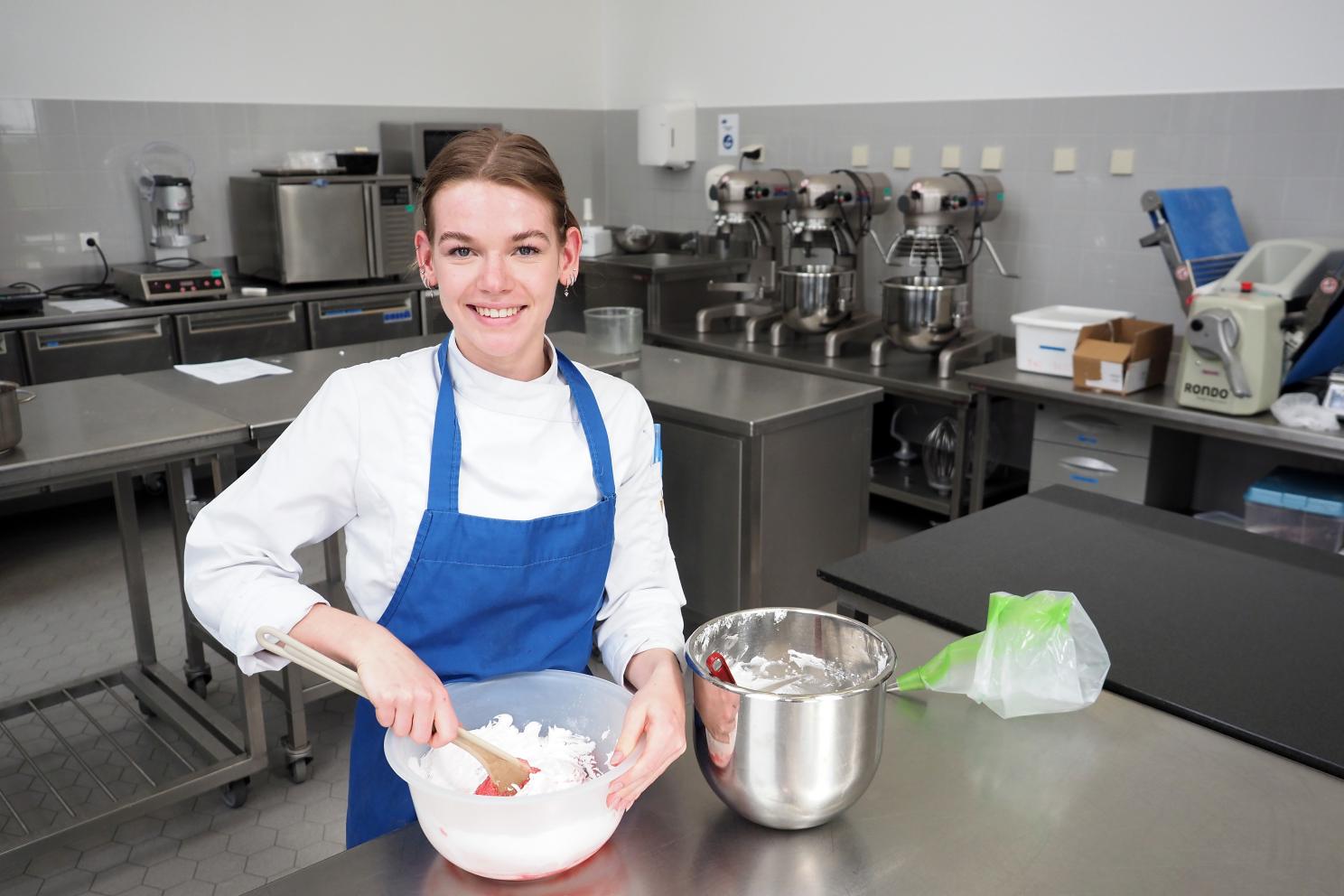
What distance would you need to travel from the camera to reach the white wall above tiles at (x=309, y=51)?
4398 mm

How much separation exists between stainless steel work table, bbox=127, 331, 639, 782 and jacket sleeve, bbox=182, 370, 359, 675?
47.4 inches

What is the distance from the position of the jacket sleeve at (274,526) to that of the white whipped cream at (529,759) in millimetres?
195

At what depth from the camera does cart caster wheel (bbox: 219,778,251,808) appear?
2.47 m

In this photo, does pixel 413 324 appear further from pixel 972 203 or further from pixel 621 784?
pixel 621 784

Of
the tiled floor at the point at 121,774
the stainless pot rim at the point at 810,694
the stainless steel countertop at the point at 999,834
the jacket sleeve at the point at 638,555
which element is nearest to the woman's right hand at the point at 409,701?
the stainless steel countertop at the point at 999,834

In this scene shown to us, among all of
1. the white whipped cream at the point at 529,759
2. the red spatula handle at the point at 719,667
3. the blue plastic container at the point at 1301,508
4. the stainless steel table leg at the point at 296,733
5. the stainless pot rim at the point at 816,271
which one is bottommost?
the stainless steel table leg at the point at 296,733

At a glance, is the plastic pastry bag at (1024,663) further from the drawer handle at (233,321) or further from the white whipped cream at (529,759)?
the drawer handle at (233,321)

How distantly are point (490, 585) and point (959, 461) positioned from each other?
2843 millimetres

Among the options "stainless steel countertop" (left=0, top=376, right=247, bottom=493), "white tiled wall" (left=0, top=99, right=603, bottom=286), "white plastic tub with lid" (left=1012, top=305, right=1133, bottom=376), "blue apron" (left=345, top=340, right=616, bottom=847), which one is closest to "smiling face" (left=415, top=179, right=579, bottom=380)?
"blue apron" (left=345, top=340, right=616, bottom=847)

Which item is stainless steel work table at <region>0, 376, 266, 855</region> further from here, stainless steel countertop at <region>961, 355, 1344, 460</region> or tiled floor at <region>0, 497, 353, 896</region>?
stainless steel countertop at <region>961, 355, 1344, 460</region>

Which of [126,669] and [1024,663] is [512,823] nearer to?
[1024,663]

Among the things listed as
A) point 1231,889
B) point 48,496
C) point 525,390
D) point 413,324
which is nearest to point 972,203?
point 413,324

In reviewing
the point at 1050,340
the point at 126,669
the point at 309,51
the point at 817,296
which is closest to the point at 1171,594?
the point at 1050,340

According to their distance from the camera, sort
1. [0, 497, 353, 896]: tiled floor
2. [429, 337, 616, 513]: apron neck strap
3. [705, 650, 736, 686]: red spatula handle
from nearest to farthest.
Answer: [705, 650, 736, 686]: red spatula handle < [429, 337, 616, 513]: apron neck strap < [0, 497, 353, 896]: tiled floor
